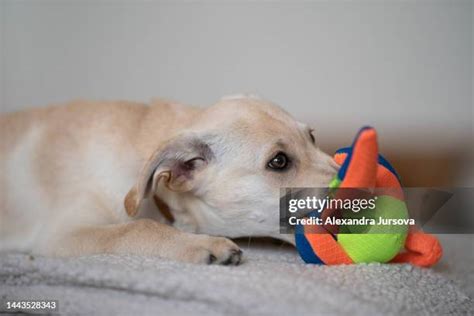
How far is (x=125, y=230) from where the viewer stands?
1.94 meters

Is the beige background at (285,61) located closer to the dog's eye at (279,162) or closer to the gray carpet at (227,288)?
the dog's eye at (279,162)

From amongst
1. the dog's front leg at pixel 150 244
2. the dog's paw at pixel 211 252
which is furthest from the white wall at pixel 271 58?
the dog's paw at pixel 211 252

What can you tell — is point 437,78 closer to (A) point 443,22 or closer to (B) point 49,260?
(A) point 443,22

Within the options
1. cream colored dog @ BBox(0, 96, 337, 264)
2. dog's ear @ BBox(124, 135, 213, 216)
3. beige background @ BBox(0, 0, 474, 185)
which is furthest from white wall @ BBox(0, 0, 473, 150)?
dog's ear @ BBox(124, 135, 213, 216)

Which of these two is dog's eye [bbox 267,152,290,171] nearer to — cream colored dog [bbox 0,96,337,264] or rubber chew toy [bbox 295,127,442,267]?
cream colored dog [bbox 0,96,337,264]

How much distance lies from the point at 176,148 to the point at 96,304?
74 cm

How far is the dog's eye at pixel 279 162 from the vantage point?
1958mm

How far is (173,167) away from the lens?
204 cm

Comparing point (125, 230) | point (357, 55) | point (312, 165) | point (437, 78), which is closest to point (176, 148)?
point (125, 230)

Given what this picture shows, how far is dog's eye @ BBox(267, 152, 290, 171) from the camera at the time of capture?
1.96 metres

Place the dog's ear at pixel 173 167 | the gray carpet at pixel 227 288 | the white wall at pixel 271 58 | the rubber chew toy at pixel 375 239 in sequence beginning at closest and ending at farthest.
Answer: the gray carpet at pixel 227 288 < the rubber chew toy at pixel 375 239 < the dog's ear at pixel 173 167 < the white wall at pixel 271 58

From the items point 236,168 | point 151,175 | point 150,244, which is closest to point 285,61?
point 236,168

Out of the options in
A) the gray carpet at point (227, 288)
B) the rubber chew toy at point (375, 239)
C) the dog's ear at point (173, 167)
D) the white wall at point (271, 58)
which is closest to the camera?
the gray carpet at point (227, 288)

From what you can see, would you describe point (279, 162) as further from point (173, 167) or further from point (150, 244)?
point (150, 244)
